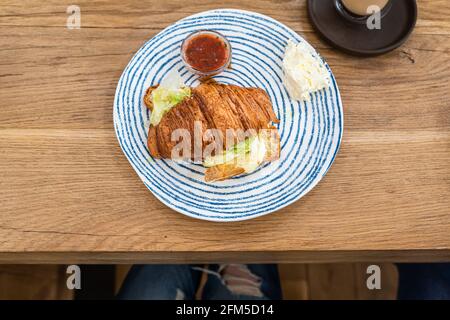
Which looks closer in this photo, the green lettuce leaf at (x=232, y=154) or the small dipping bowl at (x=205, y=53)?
the green lettuce leaf at (x=232, y=154)

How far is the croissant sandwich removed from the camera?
1264mm

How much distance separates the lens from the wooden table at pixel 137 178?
1.27 meters

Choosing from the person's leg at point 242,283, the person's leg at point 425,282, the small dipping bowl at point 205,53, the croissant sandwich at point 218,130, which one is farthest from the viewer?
the person's leg at point 242,283

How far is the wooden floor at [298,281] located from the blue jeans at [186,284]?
0.11 m

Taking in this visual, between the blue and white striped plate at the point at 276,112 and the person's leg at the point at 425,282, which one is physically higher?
the blue and white striped plate at the point at 276,112

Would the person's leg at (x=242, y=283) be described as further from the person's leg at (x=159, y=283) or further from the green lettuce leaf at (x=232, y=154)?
the green lettuce leaf at (x=232, y=154)

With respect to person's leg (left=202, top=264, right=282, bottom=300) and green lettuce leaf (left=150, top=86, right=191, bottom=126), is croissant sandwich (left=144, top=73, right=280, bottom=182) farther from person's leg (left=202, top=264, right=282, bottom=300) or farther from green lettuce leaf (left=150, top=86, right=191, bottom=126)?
person's leg (left=202, top=264, right=282, bottom=300)

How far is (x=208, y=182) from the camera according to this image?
1289 millimetres

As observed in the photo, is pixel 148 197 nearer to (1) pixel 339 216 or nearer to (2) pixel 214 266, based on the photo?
(1) pixel 339 216

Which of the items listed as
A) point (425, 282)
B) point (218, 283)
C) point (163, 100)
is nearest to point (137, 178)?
point (163, 100)

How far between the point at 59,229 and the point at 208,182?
0.44 meters

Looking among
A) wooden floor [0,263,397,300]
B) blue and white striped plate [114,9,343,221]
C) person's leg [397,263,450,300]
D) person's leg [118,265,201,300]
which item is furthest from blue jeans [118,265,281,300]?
blue and white striped plate [114,9,343,221]

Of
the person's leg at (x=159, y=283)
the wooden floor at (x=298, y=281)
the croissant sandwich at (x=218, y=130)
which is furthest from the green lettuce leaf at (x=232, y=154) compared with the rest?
the wooden floor at (x=298, y=281)
